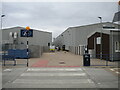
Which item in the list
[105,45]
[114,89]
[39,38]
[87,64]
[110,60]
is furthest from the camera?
[39,38]

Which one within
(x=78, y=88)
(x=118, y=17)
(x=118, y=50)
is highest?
(x=118, y=17)

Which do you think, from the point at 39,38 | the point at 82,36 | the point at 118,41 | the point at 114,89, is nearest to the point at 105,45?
the point at 118,41

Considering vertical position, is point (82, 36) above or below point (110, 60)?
above

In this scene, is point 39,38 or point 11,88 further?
point 39,38

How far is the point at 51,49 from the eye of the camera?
5109 centimetres

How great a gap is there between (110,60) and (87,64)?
18.1 ft

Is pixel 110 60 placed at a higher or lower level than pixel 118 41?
lower

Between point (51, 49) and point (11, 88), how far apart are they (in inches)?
1746

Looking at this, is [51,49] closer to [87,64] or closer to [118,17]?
[87,64]

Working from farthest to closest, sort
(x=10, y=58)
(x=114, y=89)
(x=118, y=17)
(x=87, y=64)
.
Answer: (x=10, y=58) → (x=87, y=64) → (x=118, y=17) → (x=114, y=89)

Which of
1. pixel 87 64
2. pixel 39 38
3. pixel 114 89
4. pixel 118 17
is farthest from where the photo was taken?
pixel 39 38

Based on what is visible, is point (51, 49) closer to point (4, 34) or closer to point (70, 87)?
point (4, 34)

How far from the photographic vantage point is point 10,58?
15.9 metres

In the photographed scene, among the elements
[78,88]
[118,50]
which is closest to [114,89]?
[78,88]
